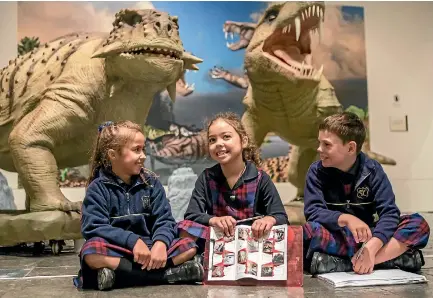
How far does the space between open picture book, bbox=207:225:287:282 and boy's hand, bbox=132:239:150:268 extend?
219 mm


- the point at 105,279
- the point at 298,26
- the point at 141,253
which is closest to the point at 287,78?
the point at 298,26

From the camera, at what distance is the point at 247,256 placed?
1761 mm

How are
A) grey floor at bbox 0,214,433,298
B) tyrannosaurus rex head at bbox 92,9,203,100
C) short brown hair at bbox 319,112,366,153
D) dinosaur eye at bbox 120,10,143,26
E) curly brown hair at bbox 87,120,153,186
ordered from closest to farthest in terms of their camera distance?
grey floor at bbox 0,214,433,298 → curly brown hair at bbox 87,120,153,186 → short brown hair at bbox 319,112,366,153 → tyrannosaurus rex head at bbox 92,9,203,100 → dinosaur eye at bbox 120,10,143,26

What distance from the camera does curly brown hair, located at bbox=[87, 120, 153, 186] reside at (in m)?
1.89

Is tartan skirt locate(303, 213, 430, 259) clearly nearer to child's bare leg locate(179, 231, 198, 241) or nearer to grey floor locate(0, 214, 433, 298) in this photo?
grey floor locate(0, 214, 433, 298)

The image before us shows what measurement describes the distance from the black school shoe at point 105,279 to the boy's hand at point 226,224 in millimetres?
396

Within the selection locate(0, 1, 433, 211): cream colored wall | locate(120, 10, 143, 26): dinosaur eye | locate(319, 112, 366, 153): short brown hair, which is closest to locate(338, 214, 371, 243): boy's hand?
locate(319, 112, 366, 153): short brown hair

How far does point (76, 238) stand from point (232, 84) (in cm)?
302

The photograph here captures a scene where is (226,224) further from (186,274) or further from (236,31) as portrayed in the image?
(236,31)

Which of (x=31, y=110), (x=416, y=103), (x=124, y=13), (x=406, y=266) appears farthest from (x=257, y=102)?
(x=416, y=103)

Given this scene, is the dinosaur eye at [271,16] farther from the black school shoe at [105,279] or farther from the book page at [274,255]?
the black school shoe at [105,279]

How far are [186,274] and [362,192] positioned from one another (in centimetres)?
78

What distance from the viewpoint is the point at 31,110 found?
9.78 feet

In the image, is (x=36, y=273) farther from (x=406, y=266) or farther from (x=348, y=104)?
(x=348, y=104)
